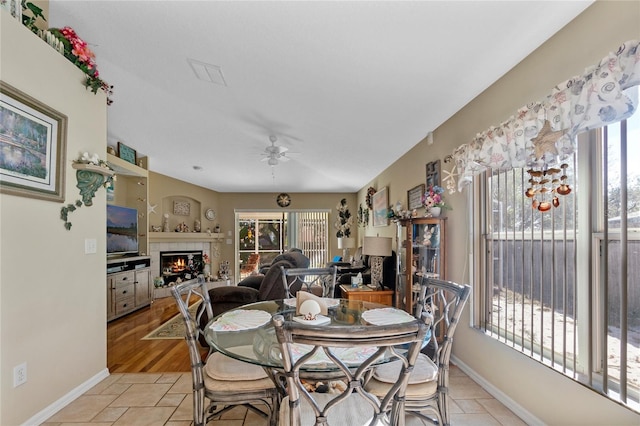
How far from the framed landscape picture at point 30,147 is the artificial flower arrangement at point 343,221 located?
655cm

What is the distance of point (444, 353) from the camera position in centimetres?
168

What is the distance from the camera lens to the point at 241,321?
1.91 m

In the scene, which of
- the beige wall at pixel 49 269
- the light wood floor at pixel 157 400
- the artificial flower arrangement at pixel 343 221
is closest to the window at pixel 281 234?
the artificial flower arrangement at pixel 343 221

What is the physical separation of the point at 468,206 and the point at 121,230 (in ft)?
17.0

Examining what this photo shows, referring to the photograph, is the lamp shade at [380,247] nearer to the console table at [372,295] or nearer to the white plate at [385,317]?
the console table at [372,295]

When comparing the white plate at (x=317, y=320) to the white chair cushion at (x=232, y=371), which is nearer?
the white chair cushion at (x=232, y=371)

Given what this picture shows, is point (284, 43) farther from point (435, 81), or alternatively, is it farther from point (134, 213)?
point (134, 213)

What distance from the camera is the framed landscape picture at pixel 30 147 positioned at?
183 cm

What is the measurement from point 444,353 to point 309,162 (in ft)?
14.8

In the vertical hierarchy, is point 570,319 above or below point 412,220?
below

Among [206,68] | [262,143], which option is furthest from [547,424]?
→ [262,143]

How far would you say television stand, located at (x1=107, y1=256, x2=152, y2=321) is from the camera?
4.39 metres

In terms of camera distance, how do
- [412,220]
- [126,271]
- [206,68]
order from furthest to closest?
[126,271] → [412,220] → [206,68]

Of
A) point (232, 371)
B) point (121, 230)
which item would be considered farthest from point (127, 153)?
point (232, 371)
